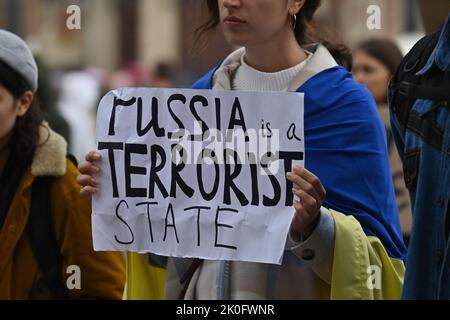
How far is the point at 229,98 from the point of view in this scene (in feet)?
13.8

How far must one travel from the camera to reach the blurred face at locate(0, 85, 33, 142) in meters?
4.84

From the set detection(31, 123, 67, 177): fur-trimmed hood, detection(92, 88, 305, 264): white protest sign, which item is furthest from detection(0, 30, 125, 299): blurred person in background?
detection(92, 88, 305, 264): white protest sign

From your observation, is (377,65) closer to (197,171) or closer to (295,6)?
(295,6)

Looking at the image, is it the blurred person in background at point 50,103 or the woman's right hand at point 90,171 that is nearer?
the woman's right hand at point 90,171

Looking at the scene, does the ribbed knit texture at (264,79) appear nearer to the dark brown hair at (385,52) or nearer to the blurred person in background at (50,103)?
the dark brown hair at (385,52)

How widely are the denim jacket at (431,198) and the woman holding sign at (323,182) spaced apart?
0.49m

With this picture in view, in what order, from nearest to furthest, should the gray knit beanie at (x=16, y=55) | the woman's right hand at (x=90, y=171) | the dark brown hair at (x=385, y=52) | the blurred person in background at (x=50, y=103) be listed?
the woman's right hand at (x=90, y=171) → the gray knit beanie at (x=16, y=55) → the dark brown hair at (x=385, y=52) → the blurred person in background at (x=50, y=103)

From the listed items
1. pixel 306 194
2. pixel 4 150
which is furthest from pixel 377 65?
pixel 306 194

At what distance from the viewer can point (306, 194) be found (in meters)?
3.94

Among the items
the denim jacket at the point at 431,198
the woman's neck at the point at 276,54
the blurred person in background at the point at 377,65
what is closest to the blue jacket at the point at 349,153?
the woman's neck at the point at 276,54

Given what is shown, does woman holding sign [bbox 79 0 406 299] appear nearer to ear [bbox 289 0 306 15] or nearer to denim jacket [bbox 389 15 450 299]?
ear [bbox 289 0 306 15]

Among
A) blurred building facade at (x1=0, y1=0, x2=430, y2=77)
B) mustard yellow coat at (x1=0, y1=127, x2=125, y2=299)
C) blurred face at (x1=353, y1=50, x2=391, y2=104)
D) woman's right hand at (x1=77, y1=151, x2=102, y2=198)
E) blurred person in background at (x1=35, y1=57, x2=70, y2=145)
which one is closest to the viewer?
woman's right hand at (x1=77, y1=151, x2=102, y2=198)

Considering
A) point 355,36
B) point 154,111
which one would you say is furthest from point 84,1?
point 154,111

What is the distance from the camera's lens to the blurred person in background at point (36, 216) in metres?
4.75
